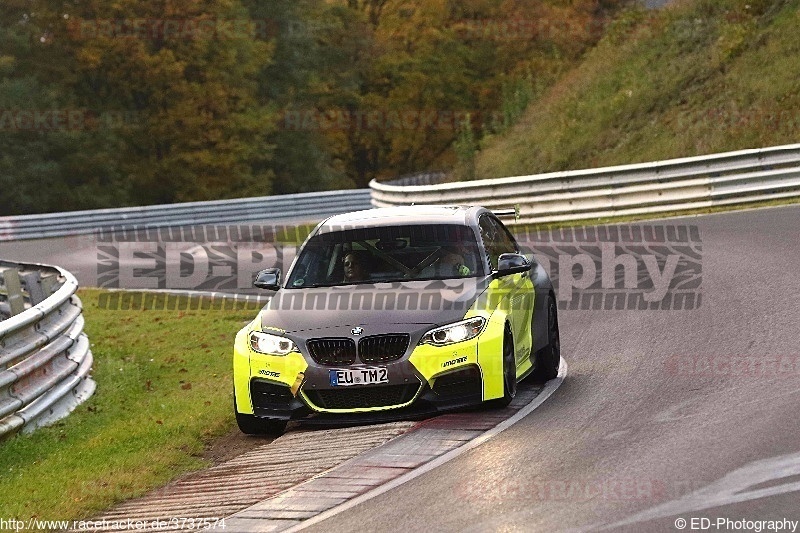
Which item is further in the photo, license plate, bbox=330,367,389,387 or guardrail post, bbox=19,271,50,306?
guardrail post, bbox=19,271,50,306

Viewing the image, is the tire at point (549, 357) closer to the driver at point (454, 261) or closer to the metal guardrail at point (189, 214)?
the driver at point (454, 261)

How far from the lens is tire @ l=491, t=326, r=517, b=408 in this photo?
10.4 meters

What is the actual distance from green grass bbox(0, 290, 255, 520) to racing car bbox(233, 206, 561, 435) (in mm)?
901

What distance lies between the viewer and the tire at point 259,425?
10.7m

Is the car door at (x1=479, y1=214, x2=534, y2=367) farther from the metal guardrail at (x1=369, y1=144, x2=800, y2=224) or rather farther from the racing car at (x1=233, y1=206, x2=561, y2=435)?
the metal guardrail at (x1=369, y1=144, x2=800, y2=224)

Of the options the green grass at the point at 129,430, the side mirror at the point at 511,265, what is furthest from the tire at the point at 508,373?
the green grass at the point at 129,430

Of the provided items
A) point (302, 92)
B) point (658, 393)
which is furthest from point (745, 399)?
point (302, 92)

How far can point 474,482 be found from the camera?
8414 mm

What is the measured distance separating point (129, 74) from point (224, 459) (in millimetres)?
58781

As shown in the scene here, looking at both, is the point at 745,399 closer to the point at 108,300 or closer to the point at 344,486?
the point at 344,486

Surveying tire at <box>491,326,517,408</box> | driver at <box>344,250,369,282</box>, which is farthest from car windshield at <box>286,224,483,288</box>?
tire at <box>491,326,517,408</box>

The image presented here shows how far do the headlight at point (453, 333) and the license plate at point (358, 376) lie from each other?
1.23ft

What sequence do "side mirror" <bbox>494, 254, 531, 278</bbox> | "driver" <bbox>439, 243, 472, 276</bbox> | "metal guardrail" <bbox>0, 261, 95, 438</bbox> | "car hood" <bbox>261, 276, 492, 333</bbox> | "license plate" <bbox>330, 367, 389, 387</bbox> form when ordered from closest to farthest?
"license plate" <bbox>330, 367, 389, 387</bbox> < "car hood" <bbox>261, 276, 492, 333</bbox> < "side mirror" <bbox>494, 254, 531, 278</bbox> < "driver" <bbox>439, 243, 472, 276</bbox> < "metal guardrail" <bbox>0, 261, 95, 438</bbox>

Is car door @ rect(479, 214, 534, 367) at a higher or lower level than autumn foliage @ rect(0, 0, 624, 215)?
higher
